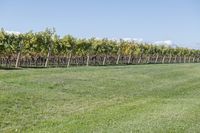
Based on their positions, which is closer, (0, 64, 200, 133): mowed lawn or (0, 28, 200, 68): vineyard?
(0, 64, 200, 133): mowed lawn

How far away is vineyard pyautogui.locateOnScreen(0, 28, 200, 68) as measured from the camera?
4550cm

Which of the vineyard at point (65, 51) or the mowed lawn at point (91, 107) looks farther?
the vineyard at point (65, 51)

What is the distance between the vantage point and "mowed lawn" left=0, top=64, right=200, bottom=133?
12.0 m

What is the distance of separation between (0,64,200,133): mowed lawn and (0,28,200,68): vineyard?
14886 mm

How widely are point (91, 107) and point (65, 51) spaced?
1635 inches

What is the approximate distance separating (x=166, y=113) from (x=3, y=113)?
4869 mm

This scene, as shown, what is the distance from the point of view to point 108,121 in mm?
12641

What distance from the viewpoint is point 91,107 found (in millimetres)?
15578

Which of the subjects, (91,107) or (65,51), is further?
(65,51)

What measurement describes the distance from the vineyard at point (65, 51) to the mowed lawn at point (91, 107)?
48.8 ft

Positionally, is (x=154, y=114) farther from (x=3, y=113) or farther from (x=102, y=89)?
(x=102, y=89)

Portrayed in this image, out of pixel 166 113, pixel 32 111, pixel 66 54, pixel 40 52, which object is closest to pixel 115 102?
pixel 166 113

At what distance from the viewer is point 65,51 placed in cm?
5684

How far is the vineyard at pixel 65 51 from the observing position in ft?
149
